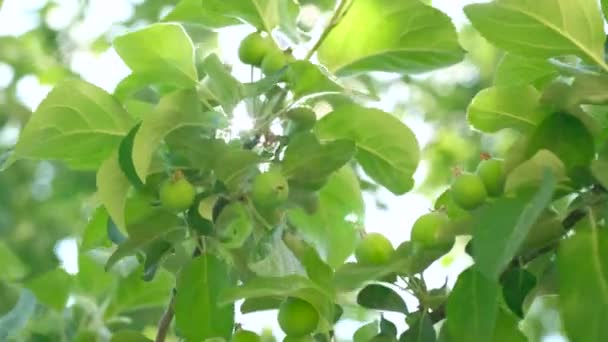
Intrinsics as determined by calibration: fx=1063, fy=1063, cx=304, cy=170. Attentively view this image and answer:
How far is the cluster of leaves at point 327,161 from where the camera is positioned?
0.95m

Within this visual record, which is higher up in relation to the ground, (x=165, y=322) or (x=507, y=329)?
(x=507, y=329)

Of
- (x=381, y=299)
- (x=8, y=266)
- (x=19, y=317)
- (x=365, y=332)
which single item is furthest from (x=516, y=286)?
(x=8, y=266)

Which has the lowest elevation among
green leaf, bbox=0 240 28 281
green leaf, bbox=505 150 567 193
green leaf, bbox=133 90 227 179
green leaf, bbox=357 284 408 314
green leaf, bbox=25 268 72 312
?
green leaf, bbox=0 240 28 281

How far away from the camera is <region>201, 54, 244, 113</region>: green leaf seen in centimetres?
104

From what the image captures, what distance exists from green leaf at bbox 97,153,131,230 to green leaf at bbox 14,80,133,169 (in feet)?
0.17

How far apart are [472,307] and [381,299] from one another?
16 centimetres

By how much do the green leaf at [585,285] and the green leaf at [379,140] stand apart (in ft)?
0.85

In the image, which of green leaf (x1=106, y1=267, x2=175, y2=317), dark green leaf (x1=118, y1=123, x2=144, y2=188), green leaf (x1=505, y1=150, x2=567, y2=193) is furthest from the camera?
green leaf (x1=106, y1=267, x2=175, y2=317)

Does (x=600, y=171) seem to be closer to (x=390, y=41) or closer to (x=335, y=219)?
(x=390, y=41)

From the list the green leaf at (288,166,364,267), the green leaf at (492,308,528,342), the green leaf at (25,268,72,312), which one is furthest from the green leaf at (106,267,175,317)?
the green leaf at (492,308,528,342)

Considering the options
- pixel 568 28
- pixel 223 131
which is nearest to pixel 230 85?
pixel 223 131

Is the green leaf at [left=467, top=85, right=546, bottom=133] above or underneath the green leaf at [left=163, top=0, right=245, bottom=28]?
above

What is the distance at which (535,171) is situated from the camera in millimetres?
937

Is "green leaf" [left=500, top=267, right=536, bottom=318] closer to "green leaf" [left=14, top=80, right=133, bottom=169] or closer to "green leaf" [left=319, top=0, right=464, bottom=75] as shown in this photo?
"green leaf" [left=319, top=0, right=464, bottom=75]
